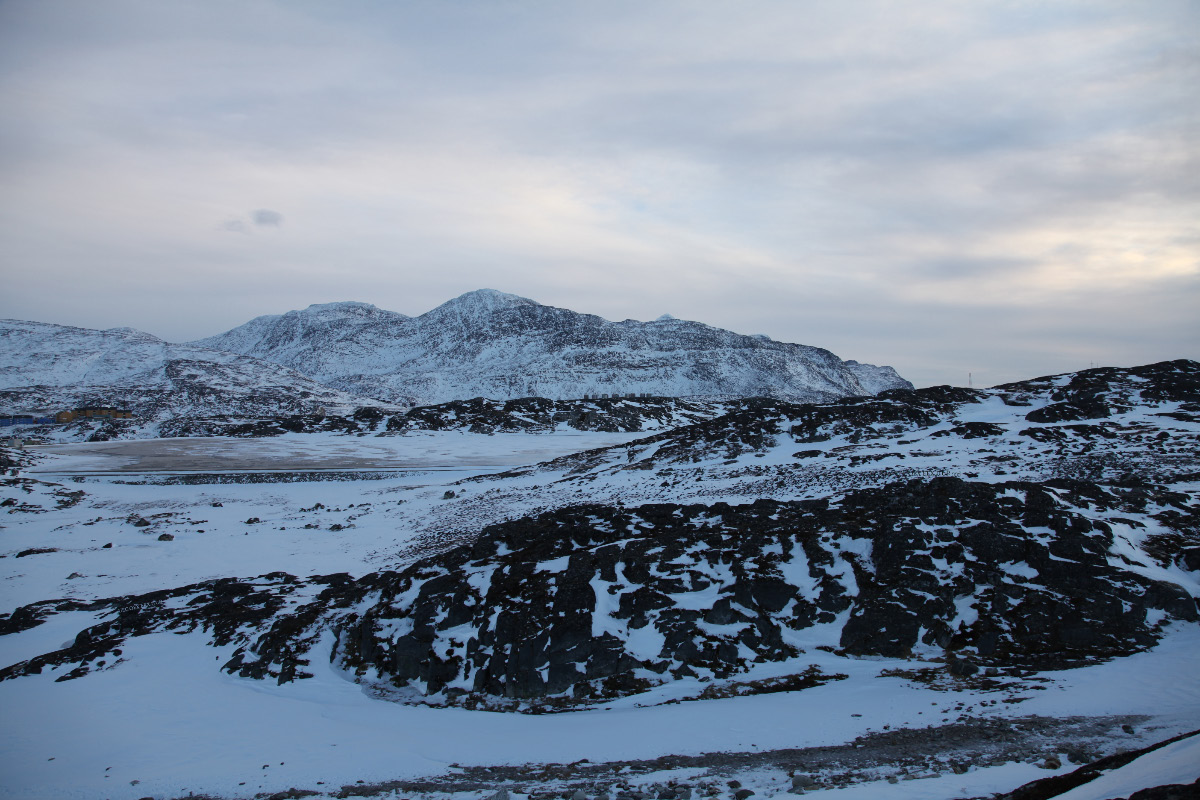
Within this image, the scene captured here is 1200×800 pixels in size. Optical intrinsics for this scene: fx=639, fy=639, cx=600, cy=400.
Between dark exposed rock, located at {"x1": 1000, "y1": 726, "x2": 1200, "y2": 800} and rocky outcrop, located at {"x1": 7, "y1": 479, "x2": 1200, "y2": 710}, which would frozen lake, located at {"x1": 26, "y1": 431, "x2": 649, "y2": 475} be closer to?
rocky outcrop, located at {"x1": 7, "y1": 479, "x2": 1200, "y2": 710}

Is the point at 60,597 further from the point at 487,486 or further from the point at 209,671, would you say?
the point at 487,486

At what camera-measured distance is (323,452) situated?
60312 mm

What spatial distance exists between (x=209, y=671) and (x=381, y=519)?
16803 millimetres

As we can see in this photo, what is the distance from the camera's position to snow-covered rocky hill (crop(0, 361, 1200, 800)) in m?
10.7

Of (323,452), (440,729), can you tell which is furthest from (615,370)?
(440,729)

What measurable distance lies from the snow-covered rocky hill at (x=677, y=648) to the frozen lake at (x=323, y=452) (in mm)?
26272

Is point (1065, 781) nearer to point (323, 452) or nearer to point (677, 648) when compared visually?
point (677, 648)

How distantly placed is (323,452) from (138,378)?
305 feet

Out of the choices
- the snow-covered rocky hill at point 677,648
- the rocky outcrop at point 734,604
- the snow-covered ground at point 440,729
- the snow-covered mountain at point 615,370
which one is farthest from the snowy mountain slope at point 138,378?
the snow-covered ground at point 440,729

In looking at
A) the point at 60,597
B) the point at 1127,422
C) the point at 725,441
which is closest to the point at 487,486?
the point at 725,441

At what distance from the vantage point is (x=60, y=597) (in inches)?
894

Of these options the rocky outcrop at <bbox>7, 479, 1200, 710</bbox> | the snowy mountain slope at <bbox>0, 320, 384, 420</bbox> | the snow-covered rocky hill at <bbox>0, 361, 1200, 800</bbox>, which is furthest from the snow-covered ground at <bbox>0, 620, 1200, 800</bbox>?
the snowy mountain slope at <bbox>0, 320, 384, 420</bbox>

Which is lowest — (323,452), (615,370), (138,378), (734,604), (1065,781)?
(323,452)

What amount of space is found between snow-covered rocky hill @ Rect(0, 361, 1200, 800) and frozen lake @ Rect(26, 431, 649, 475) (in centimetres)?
2627
